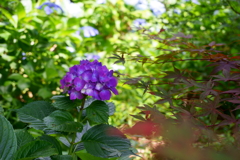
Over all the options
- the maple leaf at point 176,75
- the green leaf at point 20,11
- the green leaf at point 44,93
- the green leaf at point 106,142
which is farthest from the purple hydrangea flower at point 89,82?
the green leaf at point 20,11

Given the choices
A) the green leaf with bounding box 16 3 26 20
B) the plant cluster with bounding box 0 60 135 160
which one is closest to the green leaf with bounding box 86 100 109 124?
the plant cluster with bounding box 0 60 135 160

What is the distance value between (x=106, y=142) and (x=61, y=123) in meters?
0.18

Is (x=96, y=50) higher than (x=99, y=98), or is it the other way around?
(x=99, y=98)

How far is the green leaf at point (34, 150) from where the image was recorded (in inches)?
31.2

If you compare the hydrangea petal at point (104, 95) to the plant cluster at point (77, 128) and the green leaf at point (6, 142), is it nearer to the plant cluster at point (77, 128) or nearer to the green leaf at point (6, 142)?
the plant cluster at point (77, 128)

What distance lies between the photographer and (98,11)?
3.23 metres

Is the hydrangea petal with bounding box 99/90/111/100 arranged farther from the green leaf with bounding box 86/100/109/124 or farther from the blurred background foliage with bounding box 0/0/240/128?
the blurred background foliage with bounding box 0/0/240/128

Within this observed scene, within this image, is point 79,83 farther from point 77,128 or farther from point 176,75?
point 176,75

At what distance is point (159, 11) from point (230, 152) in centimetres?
215

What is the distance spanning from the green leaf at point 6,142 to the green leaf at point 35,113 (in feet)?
0.58

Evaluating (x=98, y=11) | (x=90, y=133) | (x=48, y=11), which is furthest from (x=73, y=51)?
(x=90, y=133)

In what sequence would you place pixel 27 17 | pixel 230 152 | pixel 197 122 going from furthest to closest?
pixel 27 17 < pixel 197 122 < pixel 230 152

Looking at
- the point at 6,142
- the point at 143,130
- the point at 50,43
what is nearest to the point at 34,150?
the point at 6,142

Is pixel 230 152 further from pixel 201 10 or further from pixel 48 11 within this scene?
pixel 201 10
